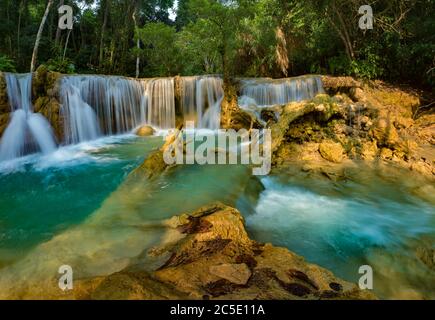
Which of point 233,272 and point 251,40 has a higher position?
point 251,40

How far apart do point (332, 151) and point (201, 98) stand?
7438 millimetres

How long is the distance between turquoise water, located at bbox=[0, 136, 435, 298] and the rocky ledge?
395 millimetres

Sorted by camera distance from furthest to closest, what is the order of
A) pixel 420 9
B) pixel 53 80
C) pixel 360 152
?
1. pixel 420 9
2. pixel 53 80
3. pixel 360 152

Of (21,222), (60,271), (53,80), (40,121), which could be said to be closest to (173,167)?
(21,222)

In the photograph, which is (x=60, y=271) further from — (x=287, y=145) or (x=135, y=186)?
(x=287, y=145)

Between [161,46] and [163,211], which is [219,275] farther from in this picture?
[161,46]

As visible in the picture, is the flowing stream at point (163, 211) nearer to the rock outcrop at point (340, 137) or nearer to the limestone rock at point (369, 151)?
the limestone rock at point (369, 151)

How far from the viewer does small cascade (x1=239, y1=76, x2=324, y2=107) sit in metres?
13.2

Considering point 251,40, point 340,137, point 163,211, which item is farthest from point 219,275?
point 251,40

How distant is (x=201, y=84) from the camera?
13.9 metres

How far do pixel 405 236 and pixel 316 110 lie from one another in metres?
4.30

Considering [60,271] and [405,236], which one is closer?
[60,271]

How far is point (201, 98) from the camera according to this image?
1393 centimetres

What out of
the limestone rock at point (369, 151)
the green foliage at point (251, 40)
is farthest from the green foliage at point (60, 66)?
the limestone rock at point (369, 151)
